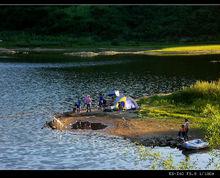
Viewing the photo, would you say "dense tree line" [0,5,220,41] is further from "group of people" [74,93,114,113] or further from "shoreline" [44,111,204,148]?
"shoreline" [44,111,204,148]

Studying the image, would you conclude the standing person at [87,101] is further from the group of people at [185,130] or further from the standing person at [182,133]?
the group of people at [185,130]

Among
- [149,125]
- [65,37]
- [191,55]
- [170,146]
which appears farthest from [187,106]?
[65,37]

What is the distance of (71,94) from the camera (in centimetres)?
7194

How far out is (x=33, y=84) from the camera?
3305 inches

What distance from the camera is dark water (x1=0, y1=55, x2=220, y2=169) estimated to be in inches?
1398

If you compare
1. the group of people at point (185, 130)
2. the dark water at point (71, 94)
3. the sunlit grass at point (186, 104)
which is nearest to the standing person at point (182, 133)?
the group of people at point (185, 130)

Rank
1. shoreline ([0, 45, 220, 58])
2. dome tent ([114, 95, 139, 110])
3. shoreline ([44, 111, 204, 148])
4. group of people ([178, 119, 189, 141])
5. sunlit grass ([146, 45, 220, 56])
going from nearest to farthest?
group of people ([178, 119, 189, 141]), shoreline ([44, 111, 204, 148]), dome tent ([114, 95, 139, 110]), sunlit grass ([146, 45, 220, 56]), shoreline ([0, 45, 220, 58])

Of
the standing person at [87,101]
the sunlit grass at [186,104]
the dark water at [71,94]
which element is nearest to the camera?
the dark water at [71,94]

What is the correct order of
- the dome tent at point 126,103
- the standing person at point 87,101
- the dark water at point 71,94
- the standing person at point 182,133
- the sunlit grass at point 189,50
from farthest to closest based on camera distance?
1. the sunlit grass at point 189,50
2. the dome tent at point 126,103
3. the standing person at point 87,101
4. the standing person at point 182,133
5. the dark water at point 71,94

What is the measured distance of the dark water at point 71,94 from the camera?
35500mm

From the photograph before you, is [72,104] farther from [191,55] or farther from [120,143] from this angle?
[191,55]

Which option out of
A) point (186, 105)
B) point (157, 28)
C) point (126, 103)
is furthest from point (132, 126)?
point (157, 28)

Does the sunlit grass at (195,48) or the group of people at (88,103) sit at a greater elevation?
the sunlit grass at (195,48)

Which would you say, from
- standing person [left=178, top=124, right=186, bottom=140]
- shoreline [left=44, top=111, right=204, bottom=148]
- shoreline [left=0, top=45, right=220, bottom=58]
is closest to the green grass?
shoreline [left=0, top=45, right=220, bottom=58]
